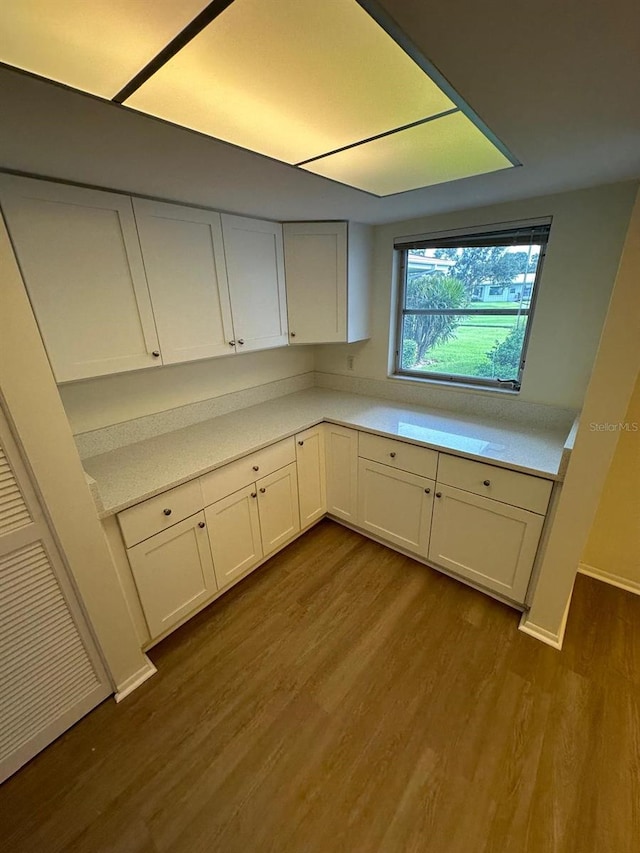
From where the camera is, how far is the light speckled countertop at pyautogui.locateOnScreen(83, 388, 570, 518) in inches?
62.3

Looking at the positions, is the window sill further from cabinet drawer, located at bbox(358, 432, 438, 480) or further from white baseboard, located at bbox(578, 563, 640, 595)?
white baseboard, located at bbox(578, 563, 640, 595)

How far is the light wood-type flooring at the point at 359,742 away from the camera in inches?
45.9

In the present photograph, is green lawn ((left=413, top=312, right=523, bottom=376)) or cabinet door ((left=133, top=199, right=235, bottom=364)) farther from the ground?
cabinet door ((left=133, top=199, right=235, bottom=364))

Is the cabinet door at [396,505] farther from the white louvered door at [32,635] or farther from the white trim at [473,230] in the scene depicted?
the white louvered door at [32,635]

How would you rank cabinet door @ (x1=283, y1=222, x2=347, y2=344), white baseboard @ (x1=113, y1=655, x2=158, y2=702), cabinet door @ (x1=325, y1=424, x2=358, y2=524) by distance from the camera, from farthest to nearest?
cabinet door @ (x1=325, y1=424, x2=358, y2=524) → cabinet door @ (x1=283, y1=222, x2=347, y2=344) → white baseboard @ (x1=113, y1=655, x2=158, y2=702)

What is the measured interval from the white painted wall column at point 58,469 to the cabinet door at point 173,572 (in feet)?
0.41

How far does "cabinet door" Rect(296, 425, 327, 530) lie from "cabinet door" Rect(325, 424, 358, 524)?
5 cm

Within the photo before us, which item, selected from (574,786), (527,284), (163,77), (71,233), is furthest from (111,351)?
(574,786)

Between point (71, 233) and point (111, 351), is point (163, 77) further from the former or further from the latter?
point (111, 351)

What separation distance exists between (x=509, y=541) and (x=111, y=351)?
216cm

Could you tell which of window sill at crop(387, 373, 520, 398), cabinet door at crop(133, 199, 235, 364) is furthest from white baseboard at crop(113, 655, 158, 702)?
window sill at crop(387, 373, 520, 398)

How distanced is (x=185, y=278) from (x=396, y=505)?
1.78 meters

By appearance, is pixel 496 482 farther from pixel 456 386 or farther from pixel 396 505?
pixel 456 386

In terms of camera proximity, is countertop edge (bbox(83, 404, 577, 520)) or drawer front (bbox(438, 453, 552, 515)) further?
drawer front (bbox(438, 453, 552, 515))
